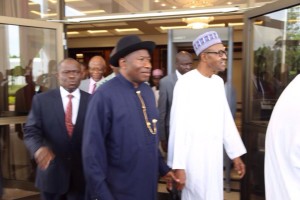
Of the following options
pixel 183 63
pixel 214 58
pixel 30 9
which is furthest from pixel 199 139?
pixel 30 9

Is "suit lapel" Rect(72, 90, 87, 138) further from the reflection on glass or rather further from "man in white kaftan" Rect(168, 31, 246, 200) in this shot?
the reflection on glass

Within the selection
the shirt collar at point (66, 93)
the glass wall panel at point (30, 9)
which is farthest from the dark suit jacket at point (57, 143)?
the glass wall panel at point (30, 9)

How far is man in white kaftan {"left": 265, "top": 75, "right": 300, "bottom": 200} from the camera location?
1.63 meters

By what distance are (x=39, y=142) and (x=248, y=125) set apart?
2252 millimetres

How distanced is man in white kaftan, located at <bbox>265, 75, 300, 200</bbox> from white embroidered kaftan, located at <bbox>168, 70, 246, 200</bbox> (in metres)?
1.13

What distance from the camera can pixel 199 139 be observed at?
9.50ft

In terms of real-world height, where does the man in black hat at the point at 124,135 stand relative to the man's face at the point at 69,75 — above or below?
below

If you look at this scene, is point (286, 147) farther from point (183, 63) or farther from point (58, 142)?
point (183, 63)

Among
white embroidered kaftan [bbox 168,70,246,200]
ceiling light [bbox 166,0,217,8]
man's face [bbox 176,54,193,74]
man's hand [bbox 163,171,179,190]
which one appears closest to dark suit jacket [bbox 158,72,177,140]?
man's face [bbox 176,54,193,74]

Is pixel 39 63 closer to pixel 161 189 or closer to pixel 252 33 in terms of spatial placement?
pixel 161 189

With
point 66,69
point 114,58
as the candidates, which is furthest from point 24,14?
point 114,58

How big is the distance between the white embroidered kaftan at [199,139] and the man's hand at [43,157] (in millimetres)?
983

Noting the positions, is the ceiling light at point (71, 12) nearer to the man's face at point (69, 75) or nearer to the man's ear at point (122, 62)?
the man's face at point (69, 75)

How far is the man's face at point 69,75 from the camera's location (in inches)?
125
